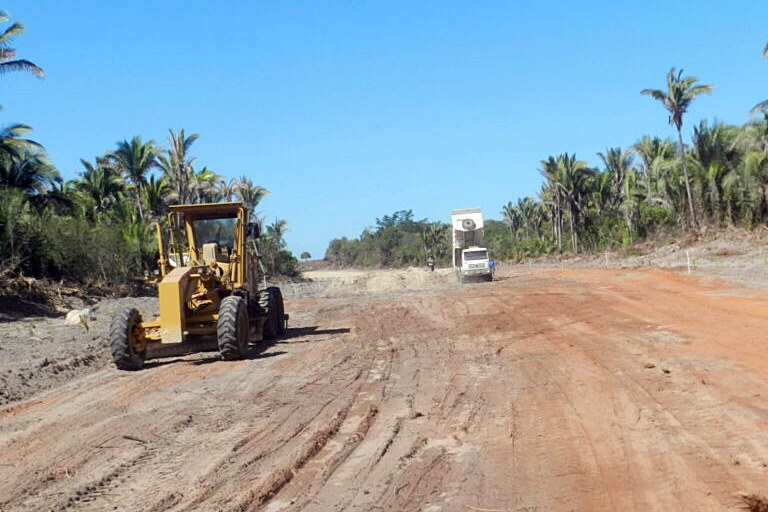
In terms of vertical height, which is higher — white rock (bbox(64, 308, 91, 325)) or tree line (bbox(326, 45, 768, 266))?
tree line (bbox(326, 45, 768, 266))

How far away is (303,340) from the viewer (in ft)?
54.1

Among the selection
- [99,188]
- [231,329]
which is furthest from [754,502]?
[99,188]

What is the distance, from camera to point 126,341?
12.8 meters

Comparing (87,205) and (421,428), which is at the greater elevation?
(87,205)

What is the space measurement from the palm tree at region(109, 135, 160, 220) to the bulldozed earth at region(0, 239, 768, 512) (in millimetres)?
36987

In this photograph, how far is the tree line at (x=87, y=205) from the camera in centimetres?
3000

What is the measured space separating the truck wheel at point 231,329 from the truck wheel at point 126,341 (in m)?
1.47

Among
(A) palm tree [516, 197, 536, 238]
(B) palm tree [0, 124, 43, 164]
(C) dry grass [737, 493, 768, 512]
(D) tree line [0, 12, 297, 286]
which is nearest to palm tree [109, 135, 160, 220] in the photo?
(D) tree line [0, 12, 297, 286]

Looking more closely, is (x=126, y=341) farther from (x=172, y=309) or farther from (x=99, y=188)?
(x=99, y=188)

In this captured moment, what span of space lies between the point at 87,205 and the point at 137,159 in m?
4.69

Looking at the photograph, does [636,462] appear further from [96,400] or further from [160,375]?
[160,375]

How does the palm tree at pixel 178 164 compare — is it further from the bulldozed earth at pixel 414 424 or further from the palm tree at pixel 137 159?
the bulldozed earth at pixel 414 424

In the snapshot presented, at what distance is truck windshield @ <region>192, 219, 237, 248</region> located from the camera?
1522cm

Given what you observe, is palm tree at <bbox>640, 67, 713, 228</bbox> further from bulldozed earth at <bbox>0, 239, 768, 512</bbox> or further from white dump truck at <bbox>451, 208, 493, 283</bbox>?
bulldozed earth at <bbox>0, 239, 768, 512</bbox>
